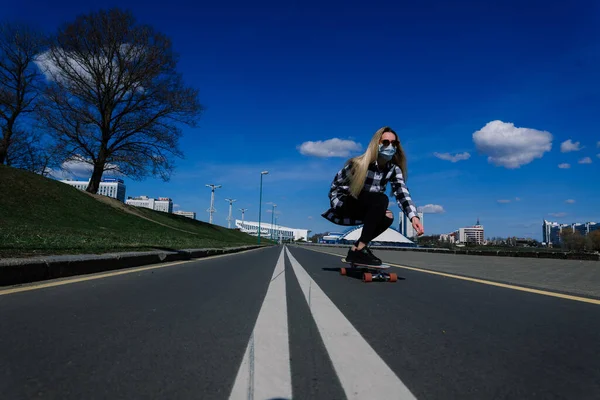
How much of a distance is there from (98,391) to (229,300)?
2.42m

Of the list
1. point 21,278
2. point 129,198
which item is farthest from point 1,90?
point 129,198

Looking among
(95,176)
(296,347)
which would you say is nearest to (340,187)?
(296,347)

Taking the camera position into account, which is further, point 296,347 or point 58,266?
point 58,266

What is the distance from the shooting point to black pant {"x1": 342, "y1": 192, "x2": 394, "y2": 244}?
5.84 metres

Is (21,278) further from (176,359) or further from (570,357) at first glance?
(570,357)

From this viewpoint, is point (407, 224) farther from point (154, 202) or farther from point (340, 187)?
point (154, 202)

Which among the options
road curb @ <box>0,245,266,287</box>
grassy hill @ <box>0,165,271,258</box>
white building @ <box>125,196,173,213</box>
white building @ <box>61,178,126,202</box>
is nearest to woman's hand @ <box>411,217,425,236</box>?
road curb @ <box>0,245,266,287</box>

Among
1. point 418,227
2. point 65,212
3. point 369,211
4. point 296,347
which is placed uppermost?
point 65,212

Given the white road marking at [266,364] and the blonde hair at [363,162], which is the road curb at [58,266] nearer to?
the white road marking at [266,364]

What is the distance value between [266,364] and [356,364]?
17.7 inches

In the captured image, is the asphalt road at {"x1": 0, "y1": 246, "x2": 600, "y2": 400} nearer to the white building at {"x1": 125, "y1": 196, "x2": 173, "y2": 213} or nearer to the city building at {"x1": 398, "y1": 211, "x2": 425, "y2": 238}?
the city building at {"x1": 398, "y1": 211, "x2": 425, "y2": 238}

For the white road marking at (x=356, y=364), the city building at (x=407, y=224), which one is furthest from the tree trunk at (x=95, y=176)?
the white road marking at (x=356, y=364)

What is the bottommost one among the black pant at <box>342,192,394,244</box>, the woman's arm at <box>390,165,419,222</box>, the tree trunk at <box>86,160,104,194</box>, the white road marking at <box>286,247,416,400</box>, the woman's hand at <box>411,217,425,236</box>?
the white road marking at <box>286,247,416,400</box>

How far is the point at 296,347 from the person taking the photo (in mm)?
2250
